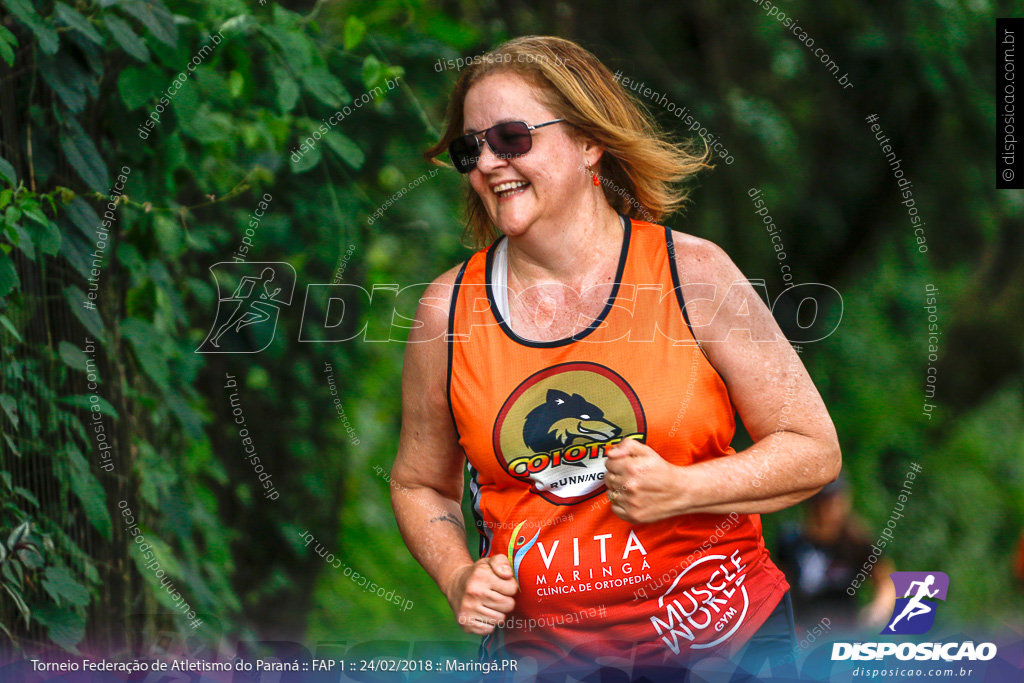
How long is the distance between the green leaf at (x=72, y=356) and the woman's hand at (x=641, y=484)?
122cm

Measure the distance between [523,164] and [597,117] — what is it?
Answer: 0.59ft

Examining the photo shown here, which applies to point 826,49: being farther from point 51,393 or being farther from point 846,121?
point 51,393

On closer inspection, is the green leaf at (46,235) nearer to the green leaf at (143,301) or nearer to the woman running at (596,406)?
the green leaf at (143,301)

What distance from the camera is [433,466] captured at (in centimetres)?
185

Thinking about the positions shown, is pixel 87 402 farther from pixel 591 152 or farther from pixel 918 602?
pixel 918 602

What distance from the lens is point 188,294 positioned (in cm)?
296

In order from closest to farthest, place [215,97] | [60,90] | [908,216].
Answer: [60,90] < [215,97] < [908,216]

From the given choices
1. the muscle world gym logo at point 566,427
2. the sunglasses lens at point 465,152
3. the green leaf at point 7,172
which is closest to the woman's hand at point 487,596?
the muscle world gym logo at point 566,427

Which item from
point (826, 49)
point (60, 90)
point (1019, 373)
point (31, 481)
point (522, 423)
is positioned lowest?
point (1019, 373)

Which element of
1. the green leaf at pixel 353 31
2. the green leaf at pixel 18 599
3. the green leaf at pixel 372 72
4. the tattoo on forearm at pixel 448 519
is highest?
the green leaf at pixel 353 31

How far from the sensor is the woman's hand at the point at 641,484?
5.03 ft

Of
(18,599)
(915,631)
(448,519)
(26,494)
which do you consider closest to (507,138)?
(448,519)

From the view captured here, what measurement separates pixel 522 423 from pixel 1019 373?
520cm

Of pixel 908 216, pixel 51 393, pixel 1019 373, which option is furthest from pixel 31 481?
pixel 1019 373
